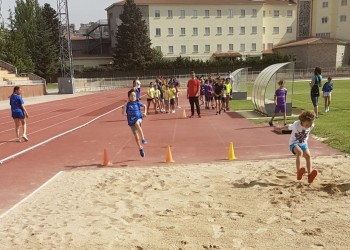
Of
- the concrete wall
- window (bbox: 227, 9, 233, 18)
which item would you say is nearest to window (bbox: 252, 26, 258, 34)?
window (bbox: 227, 9, 233, 18)

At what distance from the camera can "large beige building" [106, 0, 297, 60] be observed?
7594cm

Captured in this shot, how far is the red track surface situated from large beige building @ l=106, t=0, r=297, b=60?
203 ft

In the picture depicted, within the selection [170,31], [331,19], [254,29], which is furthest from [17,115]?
[331,19]

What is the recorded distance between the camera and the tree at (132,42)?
6644 cm

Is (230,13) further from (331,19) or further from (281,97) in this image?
(281,97)

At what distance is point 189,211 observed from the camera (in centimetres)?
572

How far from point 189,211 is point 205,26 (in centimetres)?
7530

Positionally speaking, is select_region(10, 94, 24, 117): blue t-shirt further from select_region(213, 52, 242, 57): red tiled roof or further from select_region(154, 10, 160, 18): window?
select_region(154, 10, 160, 18): window

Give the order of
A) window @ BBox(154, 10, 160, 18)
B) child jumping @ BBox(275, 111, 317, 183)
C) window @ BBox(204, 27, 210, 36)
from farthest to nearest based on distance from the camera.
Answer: window @ BBox(204, 27, 210, 36)
window @ BBox(154, 10, 160, 18)
child jumping @ BBox(275, 111, 317, 183)

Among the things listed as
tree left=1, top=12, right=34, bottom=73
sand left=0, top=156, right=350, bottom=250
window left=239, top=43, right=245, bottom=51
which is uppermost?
window left=239, top=43, right=245, bottom=51

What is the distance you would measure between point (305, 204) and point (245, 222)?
3.91 ft

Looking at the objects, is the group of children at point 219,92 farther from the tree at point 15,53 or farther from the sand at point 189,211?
the tree at point 15,53

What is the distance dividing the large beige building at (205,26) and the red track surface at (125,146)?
61.8m

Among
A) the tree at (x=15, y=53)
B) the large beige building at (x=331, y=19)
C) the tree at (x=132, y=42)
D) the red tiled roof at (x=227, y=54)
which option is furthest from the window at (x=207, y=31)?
the tree at (x=15, y=53)
